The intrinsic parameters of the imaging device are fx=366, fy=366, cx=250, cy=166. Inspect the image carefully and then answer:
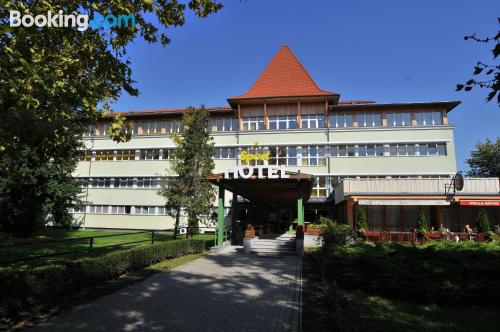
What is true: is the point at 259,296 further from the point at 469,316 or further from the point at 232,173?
the point at 232,173

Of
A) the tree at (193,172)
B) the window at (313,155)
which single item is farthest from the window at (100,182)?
the window at (313,155)

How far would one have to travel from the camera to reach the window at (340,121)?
33.8m

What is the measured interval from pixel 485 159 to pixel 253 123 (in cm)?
3580

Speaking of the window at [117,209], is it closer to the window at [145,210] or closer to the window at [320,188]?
the window at [145,210]

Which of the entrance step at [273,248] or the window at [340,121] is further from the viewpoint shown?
the window at [340,121]

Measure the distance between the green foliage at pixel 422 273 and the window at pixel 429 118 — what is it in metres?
24.7

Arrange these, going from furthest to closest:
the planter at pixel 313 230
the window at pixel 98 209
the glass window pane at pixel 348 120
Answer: the window at pixel 98 209
the glass window pane at pixel 348 120
the planter at pixel 313 230

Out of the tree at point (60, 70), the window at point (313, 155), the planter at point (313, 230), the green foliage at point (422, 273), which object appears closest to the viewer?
the tree at point (60, 70)

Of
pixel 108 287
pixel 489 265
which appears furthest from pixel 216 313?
pixel 489 265

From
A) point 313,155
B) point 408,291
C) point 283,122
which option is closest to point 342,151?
point 313,155

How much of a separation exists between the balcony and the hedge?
51.6 ft

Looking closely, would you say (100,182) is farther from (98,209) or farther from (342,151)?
(342,151)

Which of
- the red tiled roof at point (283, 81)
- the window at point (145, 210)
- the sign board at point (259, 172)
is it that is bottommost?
the window at point (145, 210)

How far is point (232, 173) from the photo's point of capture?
17.0 metres
